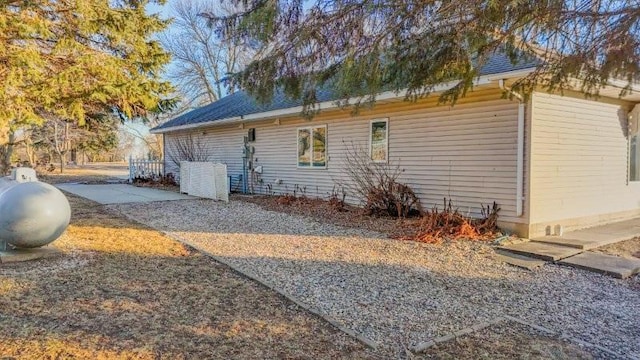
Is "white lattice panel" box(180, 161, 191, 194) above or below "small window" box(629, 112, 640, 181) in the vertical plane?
below

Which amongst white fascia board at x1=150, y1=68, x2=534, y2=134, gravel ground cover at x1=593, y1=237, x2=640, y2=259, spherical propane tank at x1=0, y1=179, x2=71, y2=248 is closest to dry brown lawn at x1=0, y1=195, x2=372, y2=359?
spherical propane tank at x1=0, y1=179, x2=71, y2=248

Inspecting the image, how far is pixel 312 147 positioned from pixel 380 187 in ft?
10.4

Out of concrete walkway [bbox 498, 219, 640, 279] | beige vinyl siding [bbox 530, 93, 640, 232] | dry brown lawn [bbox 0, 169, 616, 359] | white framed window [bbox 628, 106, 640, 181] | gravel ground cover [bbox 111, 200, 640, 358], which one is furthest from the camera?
white framed window [bbox 628, 106, 640, 181]

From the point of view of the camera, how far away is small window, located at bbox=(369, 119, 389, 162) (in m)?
9.52

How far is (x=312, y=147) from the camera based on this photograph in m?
11.6

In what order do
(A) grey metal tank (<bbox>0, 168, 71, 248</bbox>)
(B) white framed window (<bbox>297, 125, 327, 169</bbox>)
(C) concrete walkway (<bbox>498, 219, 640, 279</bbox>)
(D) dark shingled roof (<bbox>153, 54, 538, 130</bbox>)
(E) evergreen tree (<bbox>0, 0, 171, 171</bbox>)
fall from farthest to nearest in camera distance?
(B) white framed window (<bbox>297, 125, 327, 169</bbox>), (E) evergreen tree (<bbox>0, 0, 171, 171</bbox>), (D) dark shingled roof (<bbox>153, 54, 538, 130</bbox>), (C) concrete walkway (<bbox>498, 219, 640, 279</bbox>), (A) grey metal tank (<bbox>0, 168, 71, 248</bbox>)

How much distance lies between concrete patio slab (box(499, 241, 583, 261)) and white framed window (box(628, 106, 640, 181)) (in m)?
4.58

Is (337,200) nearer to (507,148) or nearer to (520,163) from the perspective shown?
(507,148)

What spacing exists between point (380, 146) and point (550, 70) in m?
4.76

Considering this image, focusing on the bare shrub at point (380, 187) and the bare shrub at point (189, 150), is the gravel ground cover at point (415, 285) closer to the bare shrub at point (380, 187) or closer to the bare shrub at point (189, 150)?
the bare shrub at point (380, 187)

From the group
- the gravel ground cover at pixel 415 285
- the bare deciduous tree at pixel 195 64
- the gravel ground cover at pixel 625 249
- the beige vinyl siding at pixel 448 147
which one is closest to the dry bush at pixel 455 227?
the beige vinyl siding at pixel 448 147

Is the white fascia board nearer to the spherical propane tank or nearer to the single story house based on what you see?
the single story house

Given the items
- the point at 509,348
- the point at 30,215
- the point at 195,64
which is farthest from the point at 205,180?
the point at 195,64

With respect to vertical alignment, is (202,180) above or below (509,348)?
above
